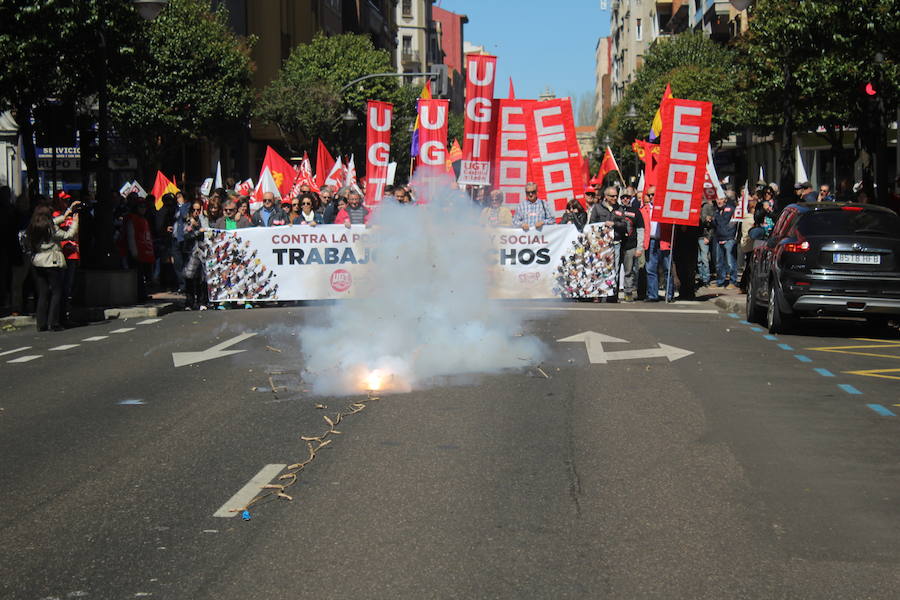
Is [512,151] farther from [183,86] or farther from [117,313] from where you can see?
[183,86]

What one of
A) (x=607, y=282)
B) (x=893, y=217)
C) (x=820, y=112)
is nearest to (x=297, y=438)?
(x=893, y=217)

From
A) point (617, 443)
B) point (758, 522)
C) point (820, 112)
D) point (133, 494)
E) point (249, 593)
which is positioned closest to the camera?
point (249, 593)

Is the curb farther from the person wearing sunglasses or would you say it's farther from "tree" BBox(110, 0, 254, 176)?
"tree" BBox(110, 0, 254, 176)

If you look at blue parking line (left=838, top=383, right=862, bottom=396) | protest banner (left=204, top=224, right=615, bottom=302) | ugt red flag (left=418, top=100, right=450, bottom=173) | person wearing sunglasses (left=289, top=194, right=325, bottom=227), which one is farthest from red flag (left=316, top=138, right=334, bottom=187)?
blue parking line (left=838, top=383, right=862, bottom=396)

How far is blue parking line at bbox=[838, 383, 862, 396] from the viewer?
10781 mm

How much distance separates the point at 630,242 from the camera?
21.6 metres

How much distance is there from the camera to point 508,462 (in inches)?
303

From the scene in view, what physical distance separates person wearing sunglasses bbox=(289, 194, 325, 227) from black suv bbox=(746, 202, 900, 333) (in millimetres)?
8671

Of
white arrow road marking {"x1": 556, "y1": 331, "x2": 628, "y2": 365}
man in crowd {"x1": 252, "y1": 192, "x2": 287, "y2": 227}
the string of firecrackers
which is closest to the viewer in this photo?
the string of firecrackers

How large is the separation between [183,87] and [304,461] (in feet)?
109

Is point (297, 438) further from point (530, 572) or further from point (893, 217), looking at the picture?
point (893, 217)

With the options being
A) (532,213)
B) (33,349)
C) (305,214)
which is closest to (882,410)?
(33,349)

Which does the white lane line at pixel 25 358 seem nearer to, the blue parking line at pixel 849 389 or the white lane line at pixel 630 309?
the white lane line at pixel 630 309

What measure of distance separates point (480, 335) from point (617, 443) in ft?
17.3
